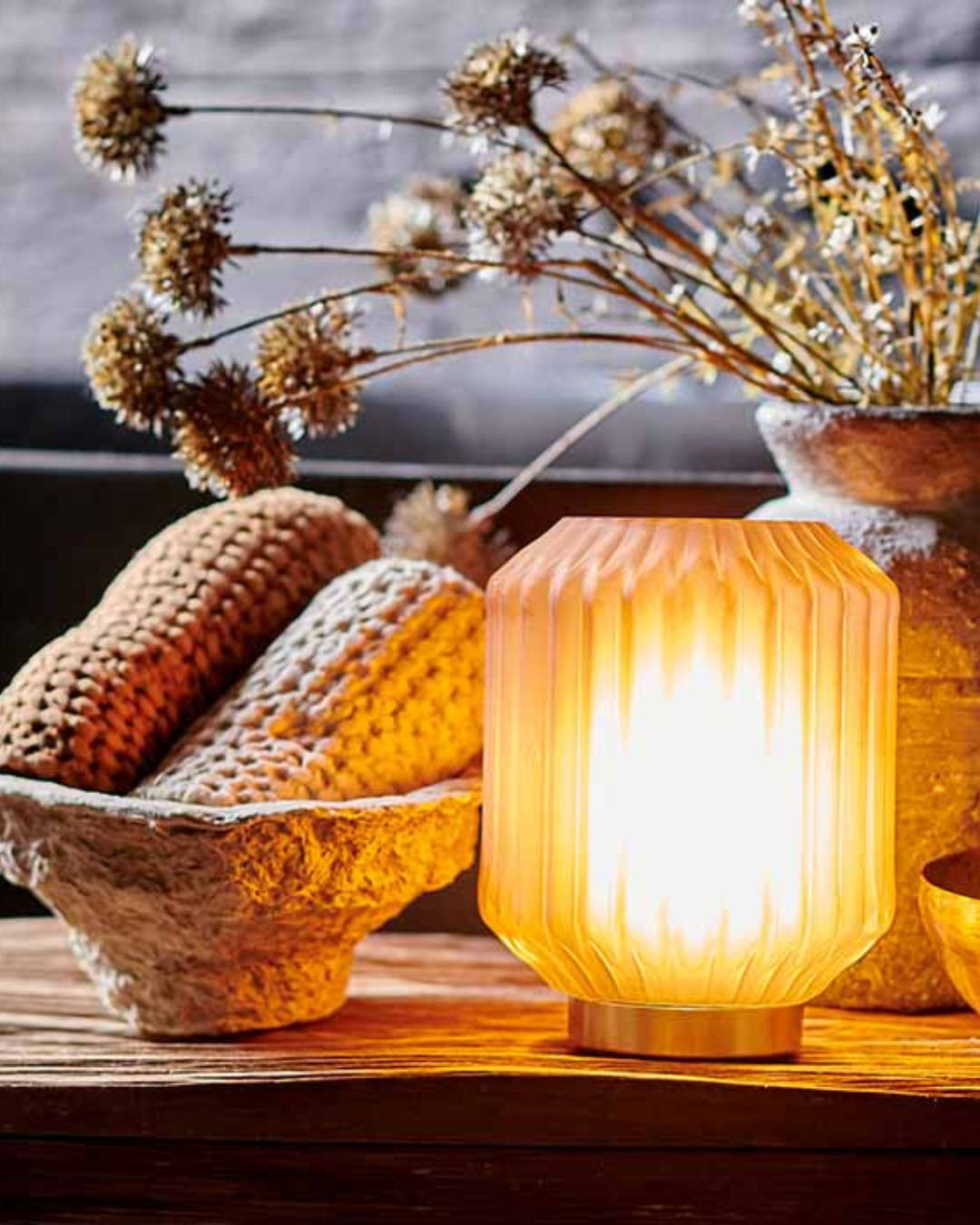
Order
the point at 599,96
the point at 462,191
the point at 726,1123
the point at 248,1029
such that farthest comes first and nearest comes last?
the point at 462,191 < the point at 599,96 < the point at 248,1029 < the point at 726,1123

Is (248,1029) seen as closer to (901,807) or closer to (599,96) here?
(901,807)

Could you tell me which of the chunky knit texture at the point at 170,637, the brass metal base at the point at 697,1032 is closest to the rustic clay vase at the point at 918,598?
the brass metal base at the point at 697,1032

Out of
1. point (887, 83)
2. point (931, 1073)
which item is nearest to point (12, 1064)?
point (931, 1073)

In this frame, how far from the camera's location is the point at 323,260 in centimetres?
117

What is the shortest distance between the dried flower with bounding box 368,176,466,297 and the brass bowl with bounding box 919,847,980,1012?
1.16ft

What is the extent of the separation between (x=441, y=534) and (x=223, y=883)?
30 centimetres

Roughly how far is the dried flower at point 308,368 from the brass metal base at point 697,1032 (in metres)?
0.28

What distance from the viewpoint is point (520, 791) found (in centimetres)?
79

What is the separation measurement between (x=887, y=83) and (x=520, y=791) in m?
0.30

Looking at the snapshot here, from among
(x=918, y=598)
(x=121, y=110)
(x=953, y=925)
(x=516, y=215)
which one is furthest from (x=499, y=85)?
(x=953, y=925)

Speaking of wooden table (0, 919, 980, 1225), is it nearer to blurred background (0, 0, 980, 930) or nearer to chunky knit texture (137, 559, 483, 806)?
chunky knit texture (137, 559, 483, 806)

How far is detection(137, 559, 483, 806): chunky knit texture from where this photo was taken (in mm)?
819

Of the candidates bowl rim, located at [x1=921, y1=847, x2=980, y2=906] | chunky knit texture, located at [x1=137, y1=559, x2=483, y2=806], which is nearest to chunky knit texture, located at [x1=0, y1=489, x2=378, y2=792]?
chunky knit texture, located at [x1=137, y1=559, x2=483, y2=806]

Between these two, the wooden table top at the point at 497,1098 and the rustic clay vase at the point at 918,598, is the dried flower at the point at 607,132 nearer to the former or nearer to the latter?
the rustic clay vase at the point at 918,598
